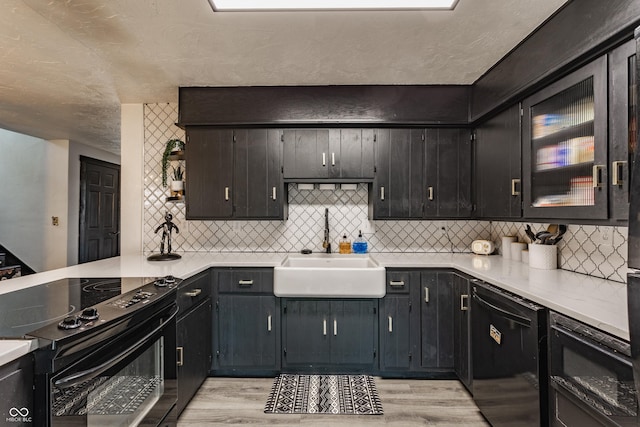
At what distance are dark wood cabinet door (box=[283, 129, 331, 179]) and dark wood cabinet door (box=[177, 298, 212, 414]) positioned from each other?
51.0 inches

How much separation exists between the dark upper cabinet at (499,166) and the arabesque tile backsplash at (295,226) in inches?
19.2

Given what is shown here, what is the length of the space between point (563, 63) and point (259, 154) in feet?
7.09

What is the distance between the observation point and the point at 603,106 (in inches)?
58.7

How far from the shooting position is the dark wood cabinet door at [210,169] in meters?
2.89

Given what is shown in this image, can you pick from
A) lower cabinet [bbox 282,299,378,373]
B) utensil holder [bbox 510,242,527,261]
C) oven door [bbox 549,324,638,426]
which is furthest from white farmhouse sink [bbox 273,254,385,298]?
oven door [bbox 549,324,638,426]

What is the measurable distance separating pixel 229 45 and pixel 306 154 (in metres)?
1.07

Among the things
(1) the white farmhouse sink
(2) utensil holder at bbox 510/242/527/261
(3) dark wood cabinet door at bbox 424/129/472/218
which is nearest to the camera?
(1) the white farmhouse sink

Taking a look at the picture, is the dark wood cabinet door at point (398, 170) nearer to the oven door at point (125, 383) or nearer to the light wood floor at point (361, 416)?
the light wood floor at point (361, 416)

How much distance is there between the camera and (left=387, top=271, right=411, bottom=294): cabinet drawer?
8.45 feet

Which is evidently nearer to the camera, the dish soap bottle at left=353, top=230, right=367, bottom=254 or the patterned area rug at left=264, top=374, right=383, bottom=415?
the patterned area rug at left=264, top=374, right=383, bottom=415

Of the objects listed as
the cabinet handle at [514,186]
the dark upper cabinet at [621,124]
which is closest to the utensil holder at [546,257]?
the cabinet handle at [514,186]

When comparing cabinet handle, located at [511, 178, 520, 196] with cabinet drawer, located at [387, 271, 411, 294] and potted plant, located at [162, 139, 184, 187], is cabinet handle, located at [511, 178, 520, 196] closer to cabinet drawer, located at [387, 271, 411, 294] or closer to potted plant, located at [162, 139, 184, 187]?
cabinet drawer, located at [387, 271, 411, 294]

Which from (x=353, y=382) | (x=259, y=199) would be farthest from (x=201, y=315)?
(x=353, y=382)

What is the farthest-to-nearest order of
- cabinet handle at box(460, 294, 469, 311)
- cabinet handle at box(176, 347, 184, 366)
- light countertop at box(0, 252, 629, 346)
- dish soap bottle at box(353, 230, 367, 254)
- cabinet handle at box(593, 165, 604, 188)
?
dish soap bottle at box(353, 230, 367, 254) < cabinet handle at box(460, 294, 469, 311) < cabinet handle at box(176, 347, 184, 366) < cabinet handle at box(593, 165, 604, 188) < light countertop at box(0, 252, 629, 346)
